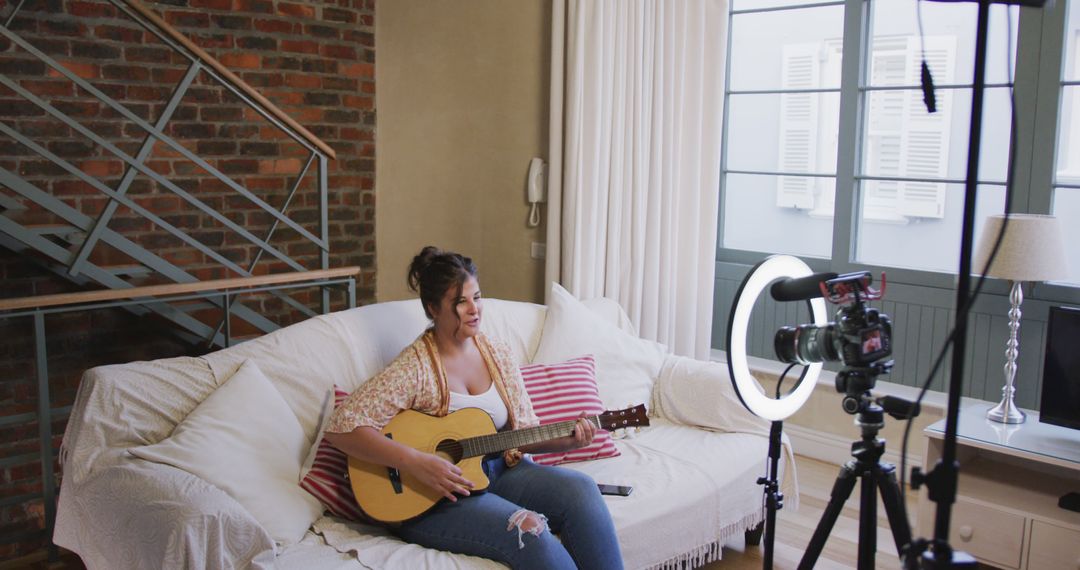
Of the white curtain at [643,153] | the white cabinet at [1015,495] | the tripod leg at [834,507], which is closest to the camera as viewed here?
the tripod leg at [834,507]

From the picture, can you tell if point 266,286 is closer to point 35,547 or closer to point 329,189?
point 329,189

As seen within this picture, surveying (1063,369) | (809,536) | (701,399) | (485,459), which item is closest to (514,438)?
(485,459)

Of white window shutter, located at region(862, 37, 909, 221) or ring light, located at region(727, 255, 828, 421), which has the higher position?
white window shutter, located at region(862, 37, 909, 221)

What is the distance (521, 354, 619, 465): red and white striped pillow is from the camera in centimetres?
273

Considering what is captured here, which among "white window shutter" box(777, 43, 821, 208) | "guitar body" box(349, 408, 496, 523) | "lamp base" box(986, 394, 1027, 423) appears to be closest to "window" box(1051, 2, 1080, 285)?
"lamp base" box(986, 394, 1027, 423)

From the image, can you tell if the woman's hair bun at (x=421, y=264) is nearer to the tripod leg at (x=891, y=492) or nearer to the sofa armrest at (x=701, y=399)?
the sofa armrest at (x=701, y=399)

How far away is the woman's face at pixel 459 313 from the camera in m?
2.37

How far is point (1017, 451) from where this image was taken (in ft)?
8.91

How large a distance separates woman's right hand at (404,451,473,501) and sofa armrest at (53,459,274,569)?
14.0 inches

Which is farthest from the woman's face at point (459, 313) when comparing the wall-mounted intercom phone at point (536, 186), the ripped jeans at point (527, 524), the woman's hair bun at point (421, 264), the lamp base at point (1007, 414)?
the wall-mounted intercom phone at point (536, 186)

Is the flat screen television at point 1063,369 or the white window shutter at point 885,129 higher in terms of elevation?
the white window shutter at point 885,129

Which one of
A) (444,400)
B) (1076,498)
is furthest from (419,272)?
(1076,498)

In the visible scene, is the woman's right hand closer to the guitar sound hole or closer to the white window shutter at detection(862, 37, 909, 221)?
the guitar sound hole

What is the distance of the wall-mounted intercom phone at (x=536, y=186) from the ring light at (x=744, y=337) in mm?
2619
